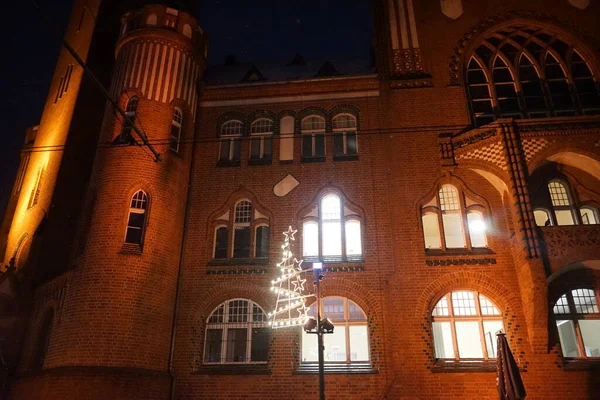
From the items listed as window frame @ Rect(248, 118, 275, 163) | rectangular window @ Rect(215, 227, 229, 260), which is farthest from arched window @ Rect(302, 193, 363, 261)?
window frame @ Rect(248, 118, 275, 163)

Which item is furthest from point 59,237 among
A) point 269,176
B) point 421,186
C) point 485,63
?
point 485,63

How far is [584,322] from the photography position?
570 inches

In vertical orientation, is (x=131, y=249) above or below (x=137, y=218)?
below

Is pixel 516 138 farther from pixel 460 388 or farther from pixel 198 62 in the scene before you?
pixel 198 62

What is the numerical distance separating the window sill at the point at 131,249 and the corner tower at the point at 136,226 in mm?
31

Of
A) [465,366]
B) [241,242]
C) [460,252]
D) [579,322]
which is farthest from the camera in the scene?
[241,242]

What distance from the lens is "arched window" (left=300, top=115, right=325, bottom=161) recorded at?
18033 millimetres

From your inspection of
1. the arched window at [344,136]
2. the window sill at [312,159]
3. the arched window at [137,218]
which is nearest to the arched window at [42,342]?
the arched window at [137,218]

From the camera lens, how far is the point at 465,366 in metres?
13.9

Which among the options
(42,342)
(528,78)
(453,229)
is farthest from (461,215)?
(42,342)

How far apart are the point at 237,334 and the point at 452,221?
333 inches

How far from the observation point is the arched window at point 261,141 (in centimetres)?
1833

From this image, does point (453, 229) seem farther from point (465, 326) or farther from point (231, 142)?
point (231, 142)

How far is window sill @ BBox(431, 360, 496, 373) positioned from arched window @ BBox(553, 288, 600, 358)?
2.35 metres
